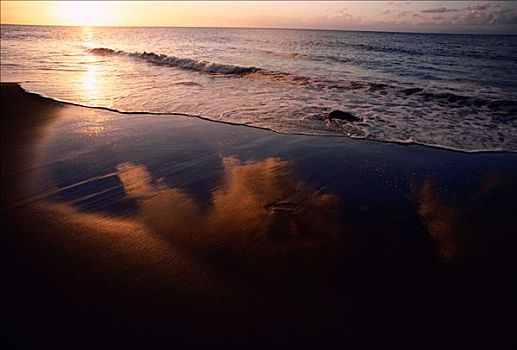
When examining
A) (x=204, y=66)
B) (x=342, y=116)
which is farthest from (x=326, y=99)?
(x=204, y=66)

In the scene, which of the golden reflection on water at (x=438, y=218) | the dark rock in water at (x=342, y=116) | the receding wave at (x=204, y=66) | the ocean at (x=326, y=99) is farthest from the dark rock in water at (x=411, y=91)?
the golden reflection on water at (x=438, y=218)

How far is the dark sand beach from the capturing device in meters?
2.26

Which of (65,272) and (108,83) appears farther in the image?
(108,83)

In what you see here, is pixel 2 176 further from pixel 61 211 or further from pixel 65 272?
pixel 65 272

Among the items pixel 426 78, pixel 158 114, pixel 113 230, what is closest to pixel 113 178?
pixel 113 230

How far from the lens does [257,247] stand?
10.2 ft

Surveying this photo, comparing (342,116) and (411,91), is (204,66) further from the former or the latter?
(342,116)

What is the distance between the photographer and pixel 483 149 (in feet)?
19.3

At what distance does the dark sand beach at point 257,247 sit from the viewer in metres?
2.26

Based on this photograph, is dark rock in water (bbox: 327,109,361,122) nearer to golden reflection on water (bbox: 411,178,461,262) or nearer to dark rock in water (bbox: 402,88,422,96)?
golden reflection on water (bbox: 411,178,461,262)

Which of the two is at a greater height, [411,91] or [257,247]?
[411,91]

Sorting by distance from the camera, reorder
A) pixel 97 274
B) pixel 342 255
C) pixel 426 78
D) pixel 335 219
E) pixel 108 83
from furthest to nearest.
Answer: pixel 426 78, pixel 108 83, pixel 335 219, pixel 342 255, pixel 97 274

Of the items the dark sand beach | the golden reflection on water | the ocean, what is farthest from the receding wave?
the golden reflection on water

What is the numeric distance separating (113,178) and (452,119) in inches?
322
